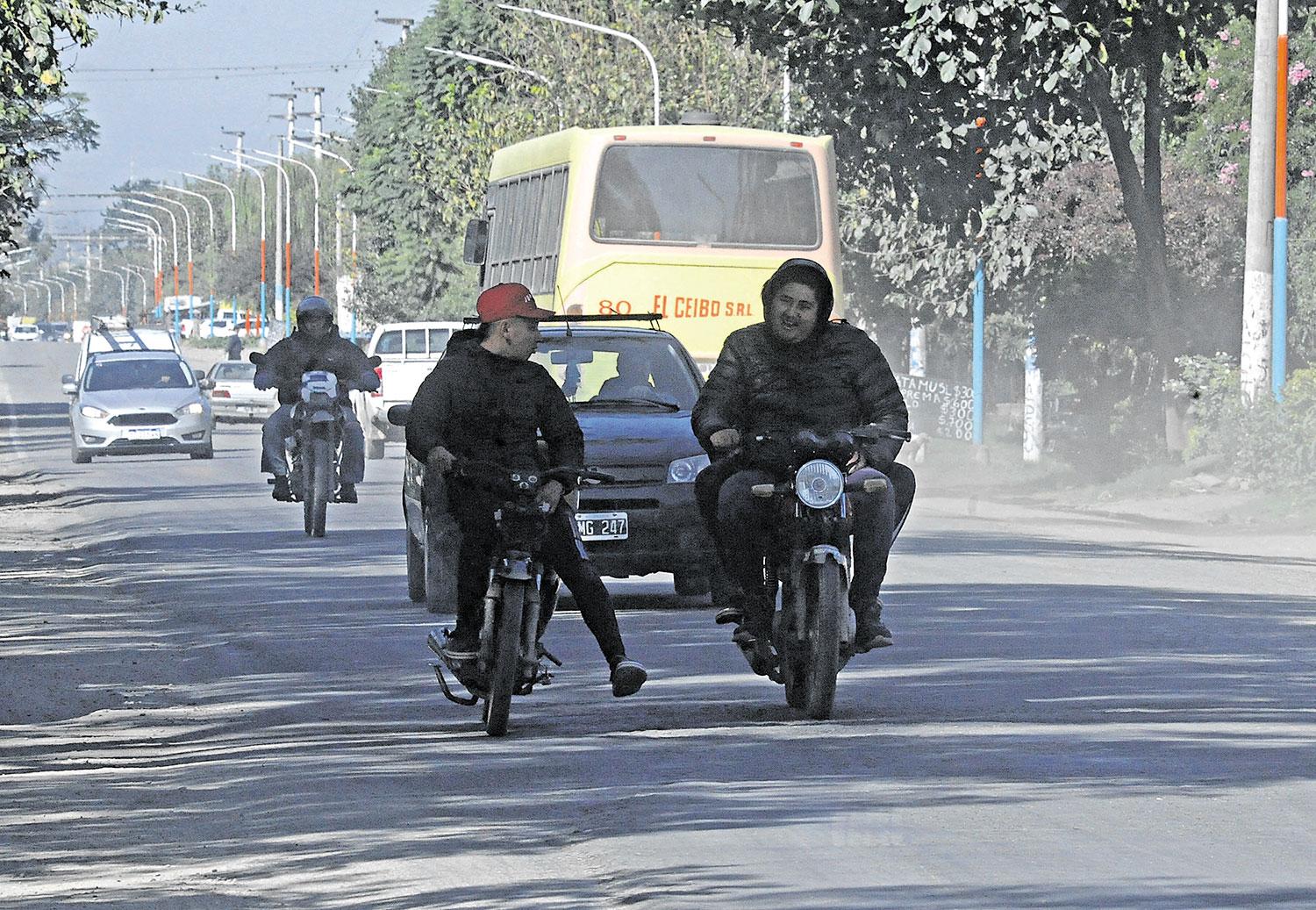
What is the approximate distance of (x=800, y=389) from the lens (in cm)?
1121

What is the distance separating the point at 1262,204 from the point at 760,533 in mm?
20974

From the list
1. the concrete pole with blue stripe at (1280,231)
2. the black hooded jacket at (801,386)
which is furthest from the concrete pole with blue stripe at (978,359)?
the black hooded jacket at (801,386)

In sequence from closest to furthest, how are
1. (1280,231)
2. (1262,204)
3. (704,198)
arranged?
(704,198) < (1262,204) < (1280,231)

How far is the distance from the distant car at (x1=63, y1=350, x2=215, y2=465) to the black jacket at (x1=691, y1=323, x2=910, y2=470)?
2766 centimetres

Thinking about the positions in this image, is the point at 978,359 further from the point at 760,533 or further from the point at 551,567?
the point at 551,567

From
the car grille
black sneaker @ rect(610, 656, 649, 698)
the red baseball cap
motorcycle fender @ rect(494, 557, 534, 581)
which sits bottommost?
black sneaker @ rect(610, 656, 649, 698)

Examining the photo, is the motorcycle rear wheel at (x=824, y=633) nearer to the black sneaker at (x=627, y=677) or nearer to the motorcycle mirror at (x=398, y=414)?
the black sneaker at (x=627, y=677)

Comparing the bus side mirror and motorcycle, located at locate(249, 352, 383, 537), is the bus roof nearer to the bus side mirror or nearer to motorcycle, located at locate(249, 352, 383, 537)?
the bus side mirror

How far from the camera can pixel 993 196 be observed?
115 feet

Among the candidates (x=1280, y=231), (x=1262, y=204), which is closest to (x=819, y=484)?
(x=1262, y=204)

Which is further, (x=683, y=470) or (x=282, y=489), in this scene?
(x=282, y=489)

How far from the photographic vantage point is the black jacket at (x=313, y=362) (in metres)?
22.1

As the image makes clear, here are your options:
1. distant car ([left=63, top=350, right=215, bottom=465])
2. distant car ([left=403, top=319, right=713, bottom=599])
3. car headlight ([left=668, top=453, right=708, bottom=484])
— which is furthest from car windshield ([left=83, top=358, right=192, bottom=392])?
car headlight ([left=668, top=453, right=708, bottom=484])

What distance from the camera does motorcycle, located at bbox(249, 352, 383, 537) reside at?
72.4 ft
